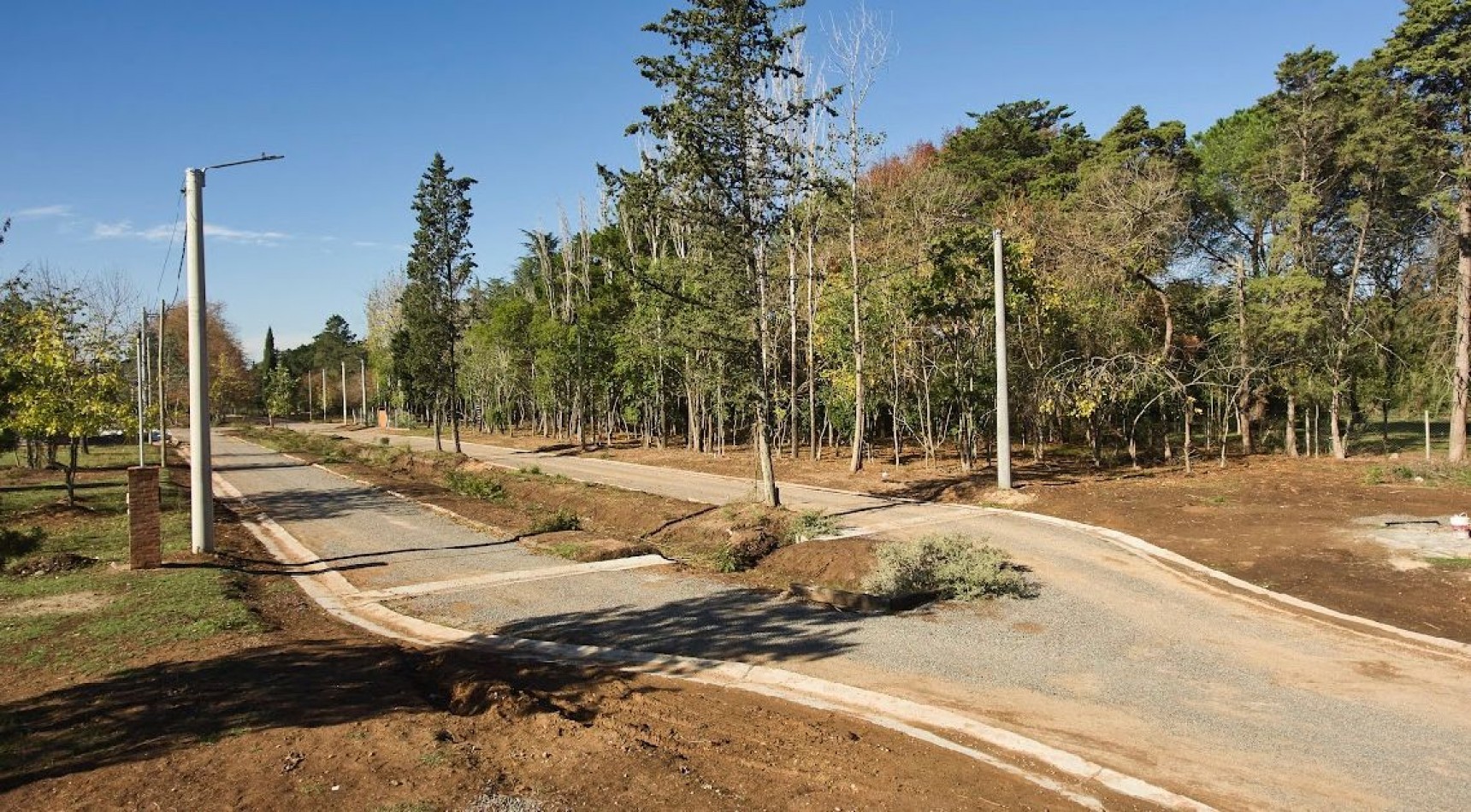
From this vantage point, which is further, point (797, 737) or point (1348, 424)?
point (1348, 424)

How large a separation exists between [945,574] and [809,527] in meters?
3.82

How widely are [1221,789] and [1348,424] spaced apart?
25015mm

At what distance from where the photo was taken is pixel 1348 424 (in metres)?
25.0

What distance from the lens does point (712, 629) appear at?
908cm

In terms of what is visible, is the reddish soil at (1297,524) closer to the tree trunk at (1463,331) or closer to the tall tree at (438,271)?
the tree trunk at (1463,331)

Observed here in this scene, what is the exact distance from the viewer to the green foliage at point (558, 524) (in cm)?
1549

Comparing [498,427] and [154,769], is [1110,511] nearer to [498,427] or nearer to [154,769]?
[154,769]

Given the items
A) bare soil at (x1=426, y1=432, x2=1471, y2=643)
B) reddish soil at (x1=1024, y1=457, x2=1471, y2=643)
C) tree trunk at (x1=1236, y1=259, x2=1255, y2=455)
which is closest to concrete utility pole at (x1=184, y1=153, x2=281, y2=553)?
bare soil at (x1=426, y1=432, x2=1471, y2=643)

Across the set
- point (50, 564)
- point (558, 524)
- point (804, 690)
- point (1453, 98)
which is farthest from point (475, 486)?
point (1453, 98)

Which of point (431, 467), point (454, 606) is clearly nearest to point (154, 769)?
point (454, 606)

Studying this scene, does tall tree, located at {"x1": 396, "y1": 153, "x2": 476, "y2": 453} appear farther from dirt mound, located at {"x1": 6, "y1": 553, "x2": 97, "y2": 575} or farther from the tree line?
dirt mound, located at {"x1": 6, "y1": 553, "x2": 97, "y2": 575}

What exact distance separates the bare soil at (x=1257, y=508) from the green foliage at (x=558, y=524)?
17.7 ft

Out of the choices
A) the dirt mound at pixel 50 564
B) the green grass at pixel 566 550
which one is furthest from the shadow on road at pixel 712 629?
the dirt mound at pixel 50 564

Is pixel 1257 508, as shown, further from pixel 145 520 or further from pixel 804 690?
pixel 145 520
